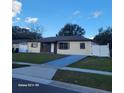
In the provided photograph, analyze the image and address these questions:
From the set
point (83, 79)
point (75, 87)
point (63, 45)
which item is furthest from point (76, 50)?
point (75, 87)

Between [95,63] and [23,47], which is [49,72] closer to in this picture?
[23,47]

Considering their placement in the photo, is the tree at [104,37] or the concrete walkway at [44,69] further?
the concrete walkway at [44,69]

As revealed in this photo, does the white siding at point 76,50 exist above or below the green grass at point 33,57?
above

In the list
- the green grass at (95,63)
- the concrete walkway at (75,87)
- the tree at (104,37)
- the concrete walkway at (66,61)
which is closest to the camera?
the tree at (104,37)

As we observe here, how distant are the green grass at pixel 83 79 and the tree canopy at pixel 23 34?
71 centimetres

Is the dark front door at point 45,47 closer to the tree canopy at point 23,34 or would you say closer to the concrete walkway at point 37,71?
the tree canopy at point 23,34

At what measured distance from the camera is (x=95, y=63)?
10.5ft

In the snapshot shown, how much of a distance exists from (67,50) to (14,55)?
80cm

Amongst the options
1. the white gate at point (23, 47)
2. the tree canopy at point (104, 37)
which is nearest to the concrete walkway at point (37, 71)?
the white gate at point (23, 47)

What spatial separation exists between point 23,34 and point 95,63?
1186 millimetres

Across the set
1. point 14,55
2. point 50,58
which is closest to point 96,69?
point 50,58

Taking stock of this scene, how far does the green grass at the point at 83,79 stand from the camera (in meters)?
3.37

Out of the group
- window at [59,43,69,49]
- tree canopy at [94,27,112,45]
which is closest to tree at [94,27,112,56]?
tree canopy at [94,27,112,45]

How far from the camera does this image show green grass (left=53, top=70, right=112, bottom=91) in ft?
11.1
